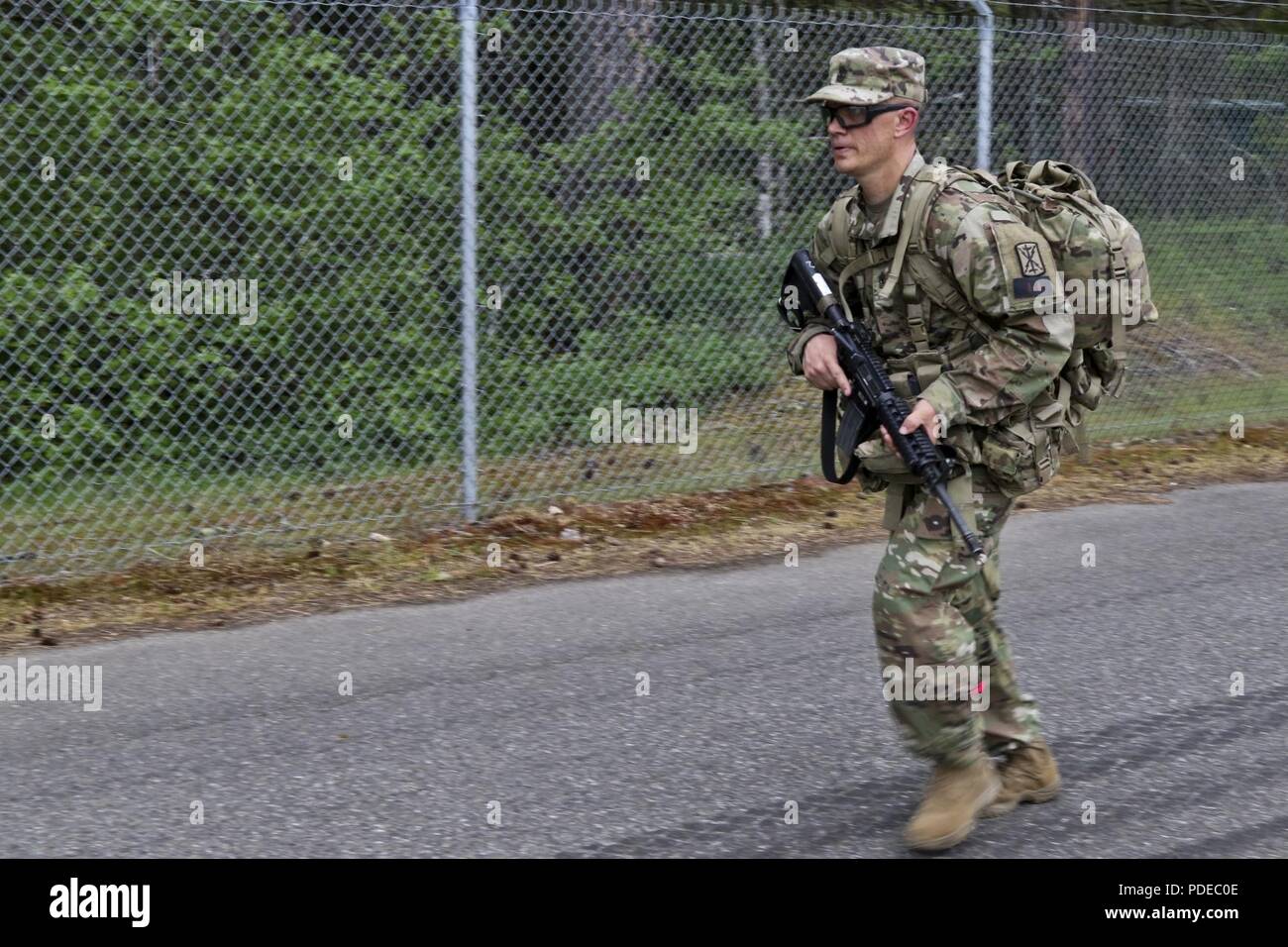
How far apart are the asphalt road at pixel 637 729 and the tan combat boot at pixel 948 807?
76mm

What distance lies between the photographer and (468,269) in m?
6.91

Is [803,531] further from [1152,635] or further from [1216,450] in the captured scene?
[1216,450]

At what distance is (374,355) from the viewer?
23.1 feet

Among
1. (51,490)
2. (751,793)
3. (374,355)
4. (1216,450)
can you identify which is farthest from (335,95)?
(1216,450)

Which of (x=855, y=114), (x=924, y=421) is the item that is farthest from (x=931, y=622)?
(x=855, y=114)

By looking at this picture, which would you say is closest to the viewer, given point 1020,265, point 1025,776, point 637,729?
point 1020,265

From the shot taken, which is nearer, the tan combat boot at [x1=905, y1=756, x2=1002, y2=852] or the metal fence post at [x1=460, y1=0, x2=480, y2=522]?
the tan combat boot at [x1=905, y1=756, x2=1002, y2=852]

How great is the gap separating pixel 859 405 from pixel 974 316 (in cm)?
36

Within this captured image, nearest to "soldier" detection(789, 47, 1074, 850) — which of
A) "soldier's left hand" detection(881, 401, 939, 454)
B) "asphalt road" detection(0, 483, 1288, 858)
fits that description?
"soldier's left hand" detection(881, 401, 939, 454)

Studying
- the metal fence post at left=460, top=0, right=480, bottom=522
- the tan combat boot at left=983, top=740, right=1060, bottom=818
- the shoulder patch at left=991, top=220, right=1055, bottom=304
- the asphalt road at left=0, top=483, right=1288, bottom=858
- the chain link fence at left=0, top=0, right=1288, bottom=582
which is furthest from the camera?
the metal fence post at left=460, top=0, right=480, bottom=522

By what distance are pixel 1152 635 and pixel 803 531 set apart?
202 cm

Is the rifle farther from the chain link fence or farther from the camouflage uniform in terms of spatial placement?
the chain link fence

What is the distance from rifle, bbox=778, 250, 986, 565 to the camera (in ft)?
12.0

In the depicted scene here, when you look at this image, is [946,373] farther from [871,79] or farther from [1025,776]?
[1025,776]
